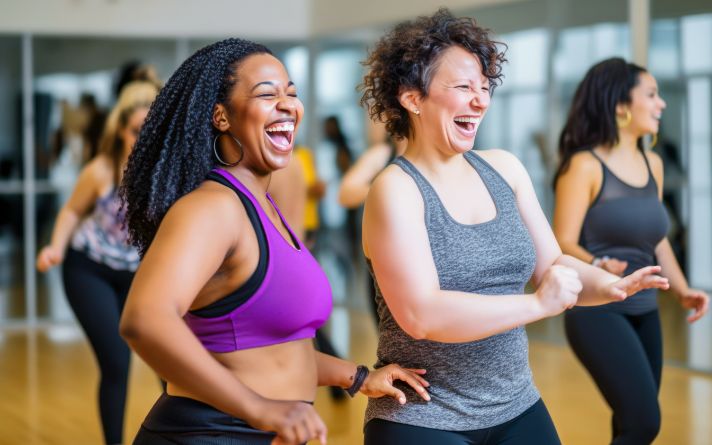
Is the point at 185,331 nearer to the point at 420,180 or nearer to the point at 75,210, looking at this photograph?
the point at 420,180

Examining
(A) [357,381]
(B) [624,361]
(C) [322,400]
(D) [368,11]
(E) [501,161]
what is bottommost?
(C) [322,400]

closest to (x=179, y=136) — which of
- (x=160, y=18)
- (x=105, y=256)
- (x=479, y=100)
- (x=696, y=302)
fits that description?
(x=479, y=100)

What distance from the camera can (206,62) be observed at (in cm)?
187

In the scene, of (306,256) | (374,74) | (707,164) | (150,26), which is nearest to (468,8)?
(707,164)

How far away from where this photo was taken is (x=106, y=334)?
159 inches

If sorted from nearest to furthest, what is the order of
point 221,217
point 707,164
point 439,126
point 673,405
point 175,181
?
point 221,217 → point 175,181 → point 439,126 → point 673,405 → point 707,164

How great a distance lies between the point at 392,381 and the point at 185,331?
0.66 m

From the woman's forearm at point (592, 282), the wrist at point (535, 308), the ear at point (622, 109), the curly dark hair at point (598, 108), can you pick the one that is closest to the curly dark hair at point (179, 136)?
the wrist at point (535, 308)

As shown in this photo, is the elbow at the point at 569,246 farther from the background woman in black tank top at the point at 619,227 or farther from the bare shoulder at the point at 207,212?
the bare shoulder at the point at 207,212

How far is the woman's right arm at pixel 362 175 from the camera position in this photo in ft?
16.4

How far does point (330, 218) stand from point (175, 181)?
787cm

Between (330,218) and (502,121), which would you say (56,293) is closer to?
(330,218)

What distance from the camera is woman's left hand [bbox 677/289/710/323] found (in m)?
3.21

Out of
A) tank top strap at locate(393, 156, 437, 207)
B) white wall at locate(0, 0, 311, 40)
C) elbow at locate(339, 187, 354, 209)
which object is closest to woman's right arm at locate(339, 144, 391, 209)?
elbow at locate(339, 187, 354, 209)
